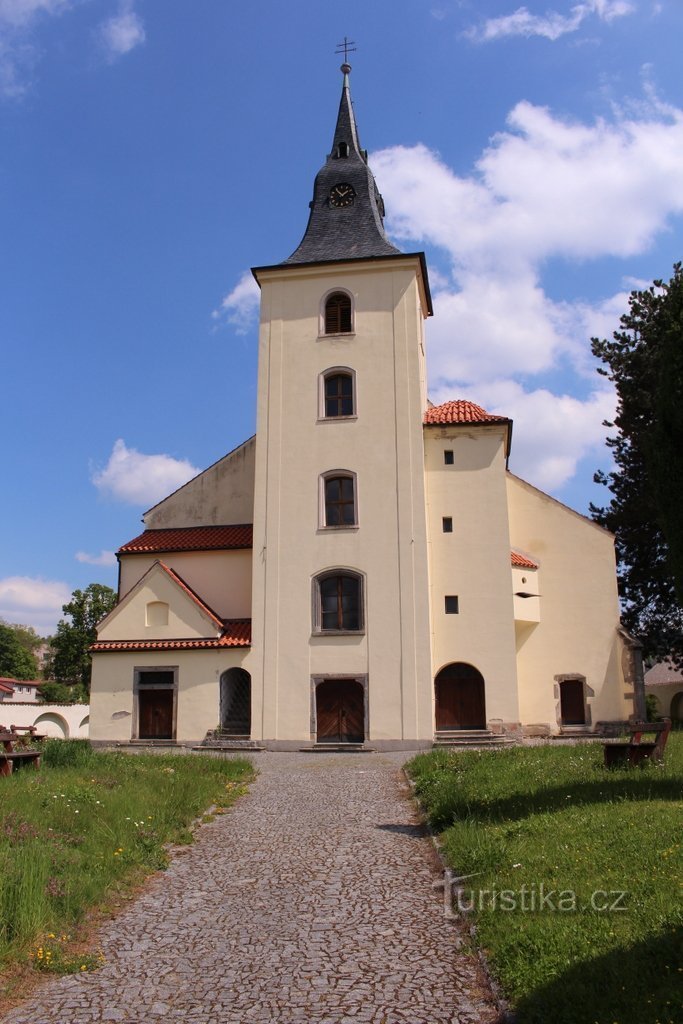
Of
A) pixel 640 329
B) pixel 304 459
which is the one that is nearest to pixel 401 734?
pixel 304 459

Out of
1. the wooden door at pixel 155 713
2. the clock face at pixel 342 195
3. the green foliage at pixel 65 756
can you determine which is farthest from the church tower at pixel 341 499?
the green foliage at pixel 65 756

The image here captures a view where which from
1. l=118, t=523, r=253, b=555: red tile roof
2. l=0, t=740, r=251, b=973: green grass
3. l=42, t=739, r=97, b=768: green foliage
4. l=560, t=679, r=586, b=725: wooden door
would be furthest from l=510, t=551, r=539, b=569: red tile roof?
l=42, t=739, r=97, b=768: green foliage

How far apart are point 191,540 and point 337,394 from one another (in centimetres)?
688

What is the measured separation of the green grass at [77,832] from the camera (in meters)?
Answer: 6.55

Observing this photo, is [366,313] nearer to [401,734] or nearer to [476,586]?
[476,586]

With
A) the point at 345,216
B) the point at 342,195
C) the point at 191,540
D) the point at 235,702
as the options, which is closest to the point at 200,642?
the point at 235,702

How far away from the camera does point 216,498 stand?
97.6 ft

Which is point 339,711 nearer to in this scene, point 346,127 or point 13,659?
point 346,127

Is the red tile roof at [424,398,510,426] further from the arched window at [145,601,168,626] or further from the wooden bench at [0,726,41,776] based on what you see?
the wooden bench at [0,726,41,776]

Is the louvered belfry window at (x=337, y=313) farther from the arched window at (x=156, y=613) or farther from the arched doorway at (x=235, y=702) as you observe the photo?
the arched doorway at (x=235, y=702)

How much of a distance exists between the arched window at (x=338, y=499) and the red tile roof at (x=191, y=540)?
306cm

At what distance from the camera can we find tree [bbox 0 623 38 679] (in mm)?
76375

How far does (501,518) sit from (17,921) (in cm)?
2093

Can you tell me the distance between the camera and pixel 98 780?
12.9m
